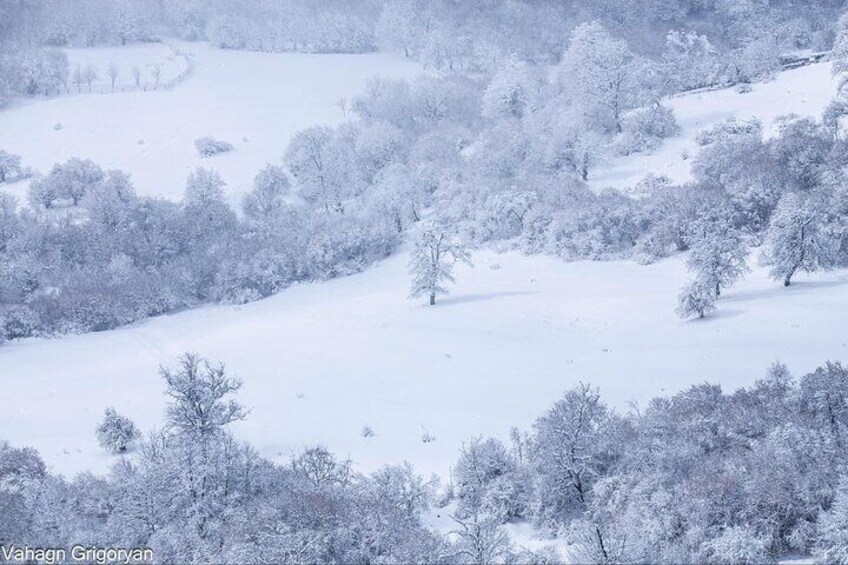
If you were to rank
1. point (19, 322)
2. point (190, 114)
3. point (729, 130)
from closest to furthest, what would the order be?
1. point (19, 322)
2. point (729, 130)
3. point (190, 114)

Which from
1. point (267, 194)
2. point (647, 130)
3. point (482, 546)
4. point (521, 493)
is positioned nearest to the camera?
point (482, 546)

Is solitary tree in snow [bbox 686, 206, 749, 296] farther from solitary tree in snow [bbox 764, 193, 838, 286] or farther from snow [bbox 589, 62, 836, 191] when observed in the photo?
snow [bbox 589, 62, 836, 191]

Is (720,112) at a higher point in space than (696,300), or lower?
higher

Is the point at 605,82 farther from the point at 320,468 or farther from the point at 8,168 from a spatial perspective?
the point at 8,168

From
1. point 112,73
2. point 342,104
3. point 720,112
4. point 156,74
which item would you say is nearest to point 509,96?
point 720,112

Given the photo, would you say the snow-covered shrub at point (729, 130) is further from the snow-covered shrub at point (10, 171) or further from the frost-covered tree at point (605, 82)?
the snow-covered shrub at point (10, 171)

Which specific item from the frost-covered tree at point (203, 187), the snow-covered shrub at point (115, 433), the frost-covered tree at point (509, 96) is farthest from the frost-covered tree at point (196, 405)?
the frost-covered tree at point (509, 96)

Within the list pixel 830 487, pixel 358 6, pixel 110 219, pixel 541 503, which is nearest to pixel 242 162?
pixel 110 219

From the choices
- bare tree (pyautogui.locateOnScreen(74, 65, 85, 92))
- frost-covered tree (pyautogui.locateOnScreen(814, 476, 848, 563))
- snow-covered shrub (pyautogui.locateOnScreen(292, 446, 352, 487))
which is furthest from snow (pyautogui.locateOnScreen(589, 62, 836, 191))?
bare tree (pyautogui.locateOnScreen(74, 65, 85, 92))
